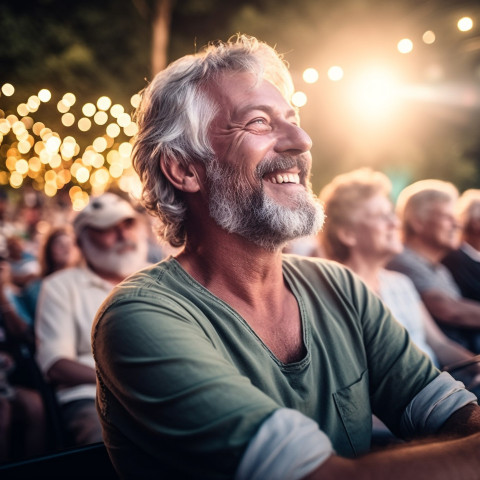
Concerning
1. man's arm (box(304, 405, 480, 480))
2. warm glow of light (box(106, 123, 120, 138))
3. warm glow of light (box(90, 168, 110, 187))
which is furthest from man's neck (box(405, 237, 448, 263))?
warm glow of light (box(90, 168, 110, 187))

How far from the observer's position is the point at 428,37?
299 inches

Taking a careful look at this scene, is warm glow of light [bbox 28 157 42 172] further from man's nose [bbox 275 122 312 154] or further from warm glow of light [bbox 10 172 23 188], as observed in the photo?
Result: man's nose [bbox 275 122 312 154]

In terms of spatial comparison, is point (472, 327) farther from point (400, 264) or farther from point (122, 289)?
point (122, 289)

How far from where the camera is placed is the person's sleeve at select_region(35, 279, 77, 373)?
284 cm

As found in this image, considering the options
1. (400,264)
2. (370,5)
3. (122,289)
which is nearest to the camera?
(122,289)

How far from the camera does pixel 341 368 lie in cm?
144

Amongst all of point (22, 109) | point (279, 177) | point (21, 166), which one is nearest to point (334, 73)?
point (279, 177)

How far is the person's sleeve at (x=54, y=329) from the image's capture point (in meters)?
2.84

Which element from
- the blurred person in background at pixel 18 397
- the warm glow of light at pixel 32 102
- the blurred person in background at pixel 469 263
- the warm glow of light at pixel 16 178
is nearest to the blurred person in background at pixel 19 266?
the blurred person in background at pixel 18 397

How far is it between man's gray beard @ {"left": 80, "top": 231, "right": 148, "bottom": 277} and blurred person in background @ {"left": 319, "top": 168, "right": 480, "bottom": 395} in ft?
4.91

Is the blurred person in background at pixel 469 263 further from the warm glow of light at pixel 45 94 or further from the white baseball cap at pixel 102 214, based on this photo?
the warm glow of light at pixel 45 94

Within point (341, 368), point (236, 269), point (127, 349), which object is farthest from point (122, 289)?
point (341, 368)

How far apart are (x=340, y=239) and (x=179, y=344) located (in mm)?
2589

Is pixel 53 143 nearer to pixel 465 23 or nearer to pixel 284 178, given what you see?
pixel 465 23
